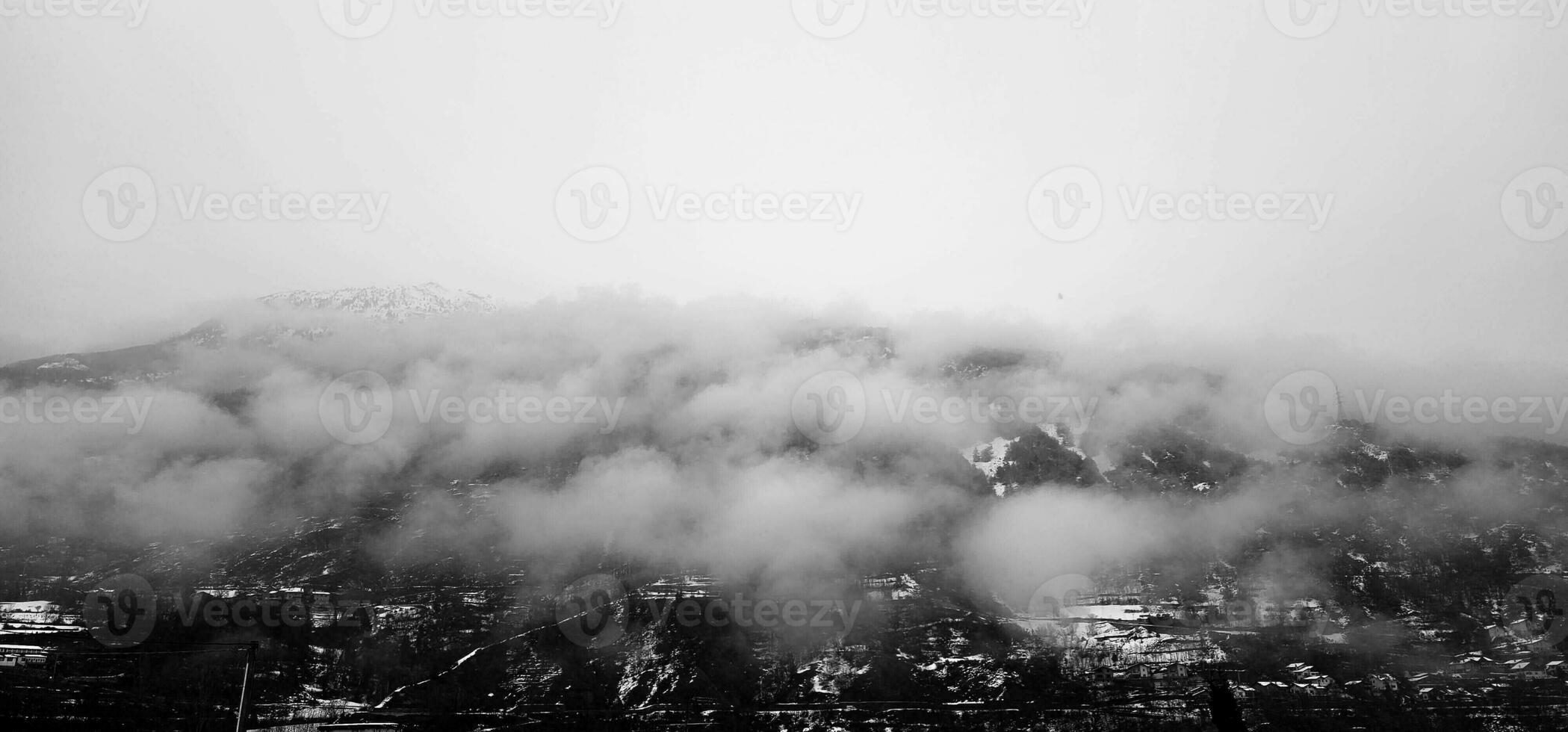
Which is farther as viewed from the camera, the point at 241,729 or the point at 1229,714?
the point at 241,729

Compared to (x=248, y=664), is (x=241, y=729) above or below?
below

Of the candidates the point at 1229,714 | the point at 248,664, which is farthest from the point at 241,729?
the point at 1229,714

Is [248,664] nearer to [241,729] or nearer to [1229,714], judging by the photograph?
[241,729]

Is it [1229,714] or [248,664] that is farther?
[248,664]

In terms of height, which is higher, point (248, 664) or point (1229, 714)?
point (1229, 714)

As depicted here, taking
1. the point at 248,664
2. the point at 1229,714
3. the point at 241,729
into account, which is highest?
the point at 1229,714

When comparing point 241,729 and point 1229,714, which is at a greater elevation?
point 1229,714
